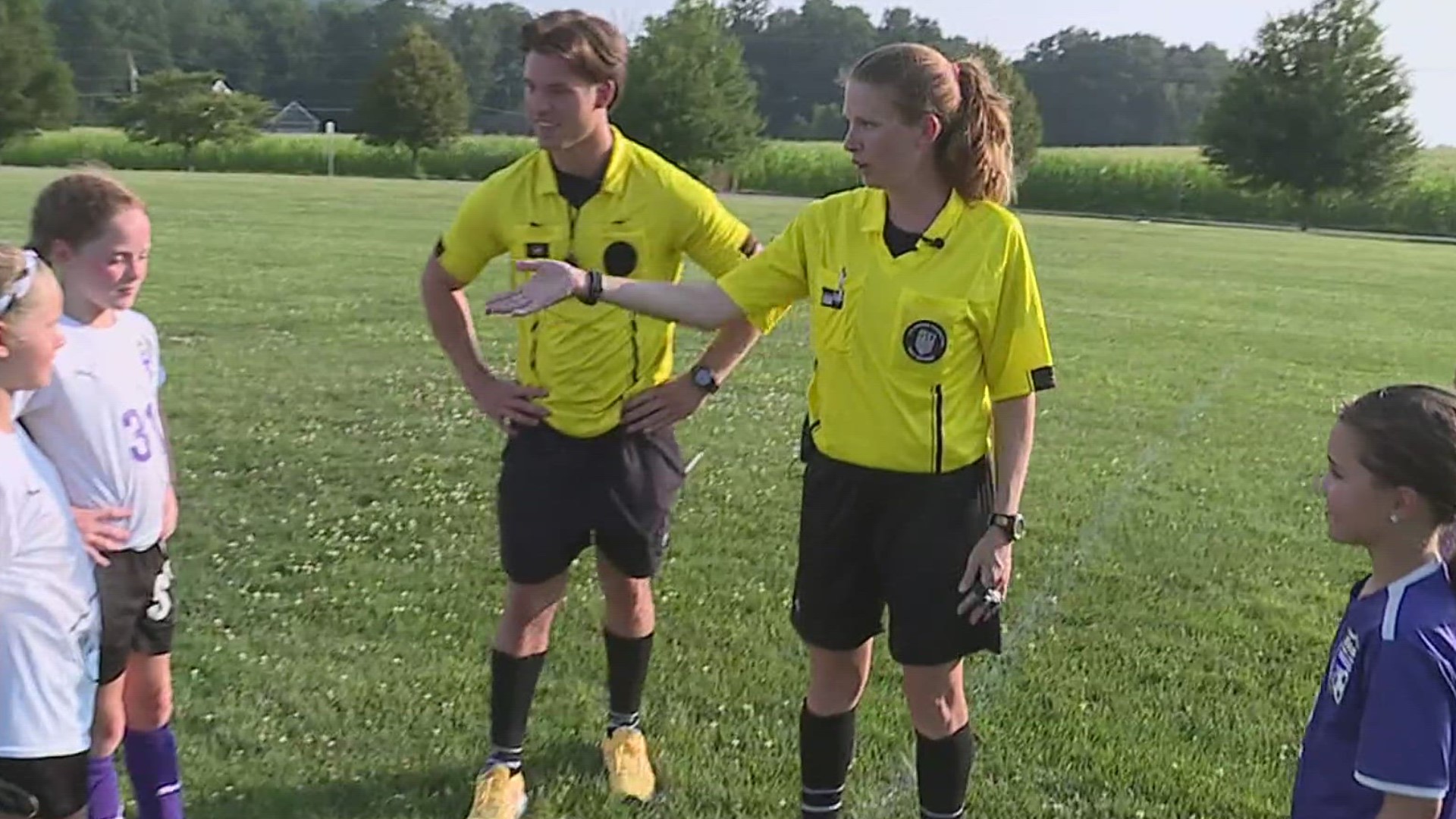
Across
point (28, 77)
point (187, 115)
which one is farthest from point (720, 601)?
point (28, 77)

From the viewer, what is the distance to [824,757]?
3.86 meters

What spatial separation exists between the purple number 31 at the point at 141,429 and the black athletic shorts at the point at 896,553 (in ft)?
5.39

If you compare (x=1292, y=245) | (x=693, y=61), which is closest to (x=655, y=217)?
(x=1292, y=245)

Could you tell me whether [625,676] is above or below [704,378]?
below

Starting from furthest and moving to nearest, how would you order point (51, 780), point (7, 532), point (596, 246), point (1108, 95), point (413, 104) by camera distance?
point (1108, 95) < point (413, 104) < point (596, 246) < point (51, 780) < point (7, 532)

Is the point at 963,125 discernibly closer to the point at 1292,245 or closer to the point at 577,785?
the point at 577,785

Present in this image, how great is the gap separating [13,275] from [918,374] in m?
1.93

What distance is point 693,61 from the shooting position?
69188mm

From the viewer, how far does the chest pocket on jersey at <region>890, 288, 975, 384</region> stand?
3354 millimetres

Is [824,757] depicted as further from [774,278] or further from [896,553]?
[774,278]

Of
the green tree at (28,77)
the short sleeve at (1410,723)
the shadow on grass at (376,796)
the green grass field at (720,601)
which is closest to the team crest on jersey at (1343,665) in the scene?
the short sleeve at (1410,723)

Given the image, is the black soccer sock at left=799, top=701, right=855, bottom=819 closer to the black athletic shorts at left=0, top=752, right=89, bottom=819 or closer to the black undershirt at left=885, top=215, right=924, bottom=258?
the black undershirt at left=885, top=215, right=924, bottom=258

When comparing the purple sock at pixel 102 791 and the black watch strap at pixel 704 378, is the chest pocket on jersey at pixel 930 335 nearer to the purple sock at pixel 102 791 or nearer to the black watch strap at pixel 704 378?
the black watch strap at pixel 704 378

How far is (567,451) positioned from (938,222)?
134cm
